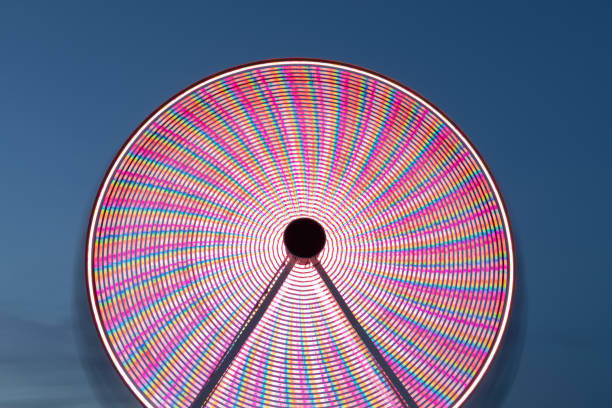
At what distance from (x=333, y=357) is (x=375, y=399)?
149mm

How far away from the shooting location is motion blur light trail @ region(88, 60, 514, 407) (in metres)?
1.24

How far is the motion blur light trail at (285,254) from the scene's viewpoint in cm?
124

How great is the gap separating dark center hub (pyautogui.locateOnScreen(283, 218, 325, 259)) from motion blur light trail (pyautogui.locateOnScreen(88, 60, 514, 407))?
0.04m

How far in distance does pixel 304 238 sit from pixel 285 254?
83 millimetres

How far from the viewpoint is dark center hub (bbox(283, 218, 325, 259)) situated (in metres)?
1.33

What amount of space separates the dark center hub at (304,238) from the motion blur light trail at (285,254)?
4 centimetres

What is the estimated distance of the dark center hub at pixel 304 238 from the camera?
1330 mm

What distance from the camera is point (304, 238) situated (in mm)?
1340

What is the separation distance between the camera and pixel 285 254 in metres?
1.38

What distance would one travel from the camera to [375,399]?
51.8 inches
